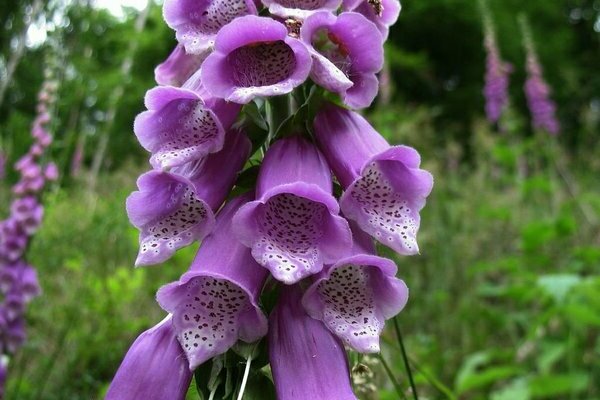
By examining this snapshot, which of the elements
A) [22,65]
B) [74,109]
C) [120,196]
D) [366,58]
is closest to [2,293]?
[120,196]

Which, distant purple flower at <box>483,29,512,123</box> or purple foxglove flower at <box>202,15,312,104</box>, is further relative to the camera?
distant purple flower at <box>483,29,512,123</box>

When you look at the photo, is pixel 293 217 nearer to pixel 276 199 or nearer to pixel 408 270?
pixel 276 199

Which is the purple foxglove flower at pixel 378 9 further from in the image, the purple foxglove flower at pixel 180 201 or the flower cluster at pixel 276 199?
the purple foxglove flower at pixel 180 201

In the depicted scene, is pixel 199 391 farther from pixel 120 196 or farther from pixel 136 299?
pixel 136 299

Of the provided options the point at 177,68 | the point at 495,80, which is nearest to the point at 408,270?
the point at 495,80

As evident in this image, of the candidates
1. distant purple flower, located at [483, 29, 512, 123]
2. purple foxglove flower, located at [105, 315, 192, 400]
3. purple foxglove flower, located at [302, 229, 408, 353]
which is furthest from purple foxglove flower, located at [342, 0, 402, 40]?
distant purple flower, located at [483, 29, 512, 123]

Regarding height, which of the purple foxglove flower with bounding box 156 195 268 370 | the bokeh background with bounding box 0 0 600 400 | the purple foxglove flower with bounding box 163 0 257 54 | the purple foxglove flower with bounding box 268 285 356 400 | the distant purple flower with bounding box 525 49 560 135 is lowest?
the distant purple flower with bounding box 525 49 560 135

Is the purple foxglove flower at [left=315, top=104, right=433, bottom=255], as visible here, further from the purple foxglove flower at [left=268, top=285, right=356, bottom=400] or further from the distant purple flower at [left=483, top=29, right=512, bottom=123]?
the distant purple flower at [left=483, top=29, right=512, bottom=123]

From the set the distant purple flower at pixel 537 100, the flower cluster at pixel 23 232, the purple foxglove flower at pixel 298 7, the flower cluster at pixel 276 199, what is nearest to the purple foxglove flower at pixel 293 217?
the flower cluster at pixel 276 199
